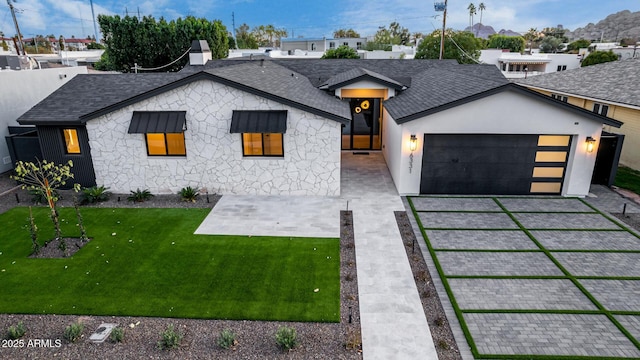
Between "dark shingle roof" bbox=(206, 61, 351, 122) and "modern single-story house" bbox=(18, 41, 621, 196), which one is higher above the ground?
"dark shingle roof" bbox=(206, 61, 351, 122)

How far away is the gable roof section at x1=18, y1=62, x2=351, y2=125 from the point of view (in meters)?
15.1

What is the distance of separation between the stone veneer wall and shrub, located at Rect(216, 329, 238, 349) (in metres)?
8.62

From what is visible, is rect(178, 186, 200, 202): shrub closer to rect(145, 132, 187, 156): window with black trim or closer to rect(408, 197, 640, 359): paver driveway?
rect(145, 132, 187, 156): window with black trim

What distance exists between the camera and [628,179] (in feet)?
58.3

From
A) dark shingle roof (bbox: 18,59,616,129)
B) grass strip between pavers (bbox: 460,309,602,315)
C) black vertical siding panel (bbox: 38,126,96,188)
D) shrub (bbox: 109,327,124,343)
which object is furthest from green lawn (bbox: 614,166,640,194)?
Result: black vertical siding panel (bbox: 38,126,96,188)

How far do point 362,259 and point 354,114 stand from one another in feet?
42.0

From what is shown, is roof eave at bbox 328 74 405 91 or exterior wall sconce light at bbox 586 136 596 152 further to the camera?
roof eave at bbox 328 74 405 91

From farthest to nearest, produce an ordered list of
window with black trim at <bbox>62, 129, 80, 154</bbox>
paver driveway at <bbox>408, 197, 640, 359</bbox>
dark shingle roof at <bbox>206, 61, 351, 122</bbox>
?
window with black trim at <bbox>62, 129, 80, 154</bbox> < dark shingle roof at <bbox>206, 61, 351, 122</bbox> < paver driveway at <bbox>408, 197, 640, 359</bbox>

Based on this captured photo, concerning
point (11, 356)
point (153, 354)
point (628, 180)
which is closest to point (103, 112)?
point (11, 356)

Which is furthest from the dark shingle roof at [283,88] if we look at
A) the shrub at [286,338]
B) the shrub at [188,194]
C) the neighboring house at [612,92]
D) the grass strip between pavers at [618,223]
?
the neighboring house at [612,92]

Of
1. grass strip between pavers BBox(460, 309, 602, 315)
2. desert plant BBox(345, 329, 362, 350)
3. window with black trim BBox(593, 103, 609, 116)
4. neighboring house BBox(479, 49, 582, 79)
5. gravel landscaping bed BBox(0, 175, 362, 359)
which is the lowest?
gravel landscaping bed BBox(0, 175, 362, 359)

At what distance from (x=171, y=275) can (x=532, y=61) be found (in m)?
65.3

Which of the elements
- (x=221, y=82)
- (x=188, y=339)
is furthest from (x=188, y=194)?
(x=188, y=339)

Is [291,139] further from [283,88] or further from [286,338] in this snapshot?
[286,338]
